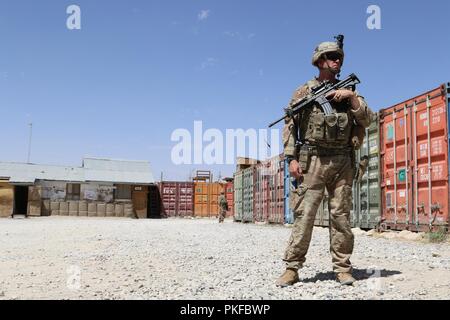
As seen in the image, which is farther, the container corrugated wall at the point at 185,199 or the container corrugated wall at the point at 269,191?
the container corrugated wall at the point at 185,199

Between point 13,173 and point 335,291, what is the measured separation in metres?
30.2

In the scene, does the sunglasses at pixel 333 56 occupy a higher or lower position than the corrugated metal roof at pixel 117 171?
lower

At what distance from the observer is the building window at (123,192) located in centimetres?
3129

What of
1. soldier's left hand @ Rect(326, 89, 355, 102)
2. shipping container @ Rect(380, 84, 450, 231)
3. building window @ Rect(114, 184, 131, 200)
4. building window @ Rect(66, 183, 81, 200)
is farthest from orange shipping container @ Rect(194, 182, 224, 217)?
soldier's left hand @ Rect(326, 89, 355, 102)

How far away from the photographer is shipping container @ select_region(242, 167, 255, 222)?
20391 mm

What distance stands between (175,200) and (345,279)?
30.0 metres

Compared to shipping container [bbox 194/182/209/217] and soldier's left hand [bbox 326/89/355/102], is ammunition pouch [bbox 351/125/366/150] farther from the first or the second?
shipping container [bbox 194/182/209/217]

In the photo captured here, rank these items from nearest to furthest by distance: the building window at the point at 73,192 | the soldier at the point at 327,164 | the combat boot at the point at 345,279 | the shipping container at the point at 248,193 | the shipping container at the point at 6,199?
the combat boot at the point at 345,279, the soldier at the point at 327,164, the shipping container at the point at 248,193, the shipping container at the point at 6,199, the building window at the point at 73,192

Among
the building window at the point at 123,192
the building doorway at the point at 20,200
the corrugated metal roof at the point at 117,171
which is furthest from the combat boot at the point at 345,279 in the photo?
the building doorway at the point at 20,200

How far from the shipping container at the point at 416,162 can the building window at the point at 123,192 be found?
23.1 meters

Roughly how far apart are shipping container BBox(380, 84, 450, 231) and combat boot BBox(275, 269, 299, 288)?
5.79 meters

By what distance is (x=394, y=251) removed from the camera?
6.91 meters

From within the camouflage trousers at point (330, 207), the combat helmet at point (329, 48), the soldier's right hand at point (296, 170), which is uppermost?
the combat helmet at point (329, 48)

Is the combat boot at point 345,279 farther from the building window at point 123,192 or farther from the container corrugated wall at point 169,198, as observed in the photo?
the container corrugated wall at point 169,198
